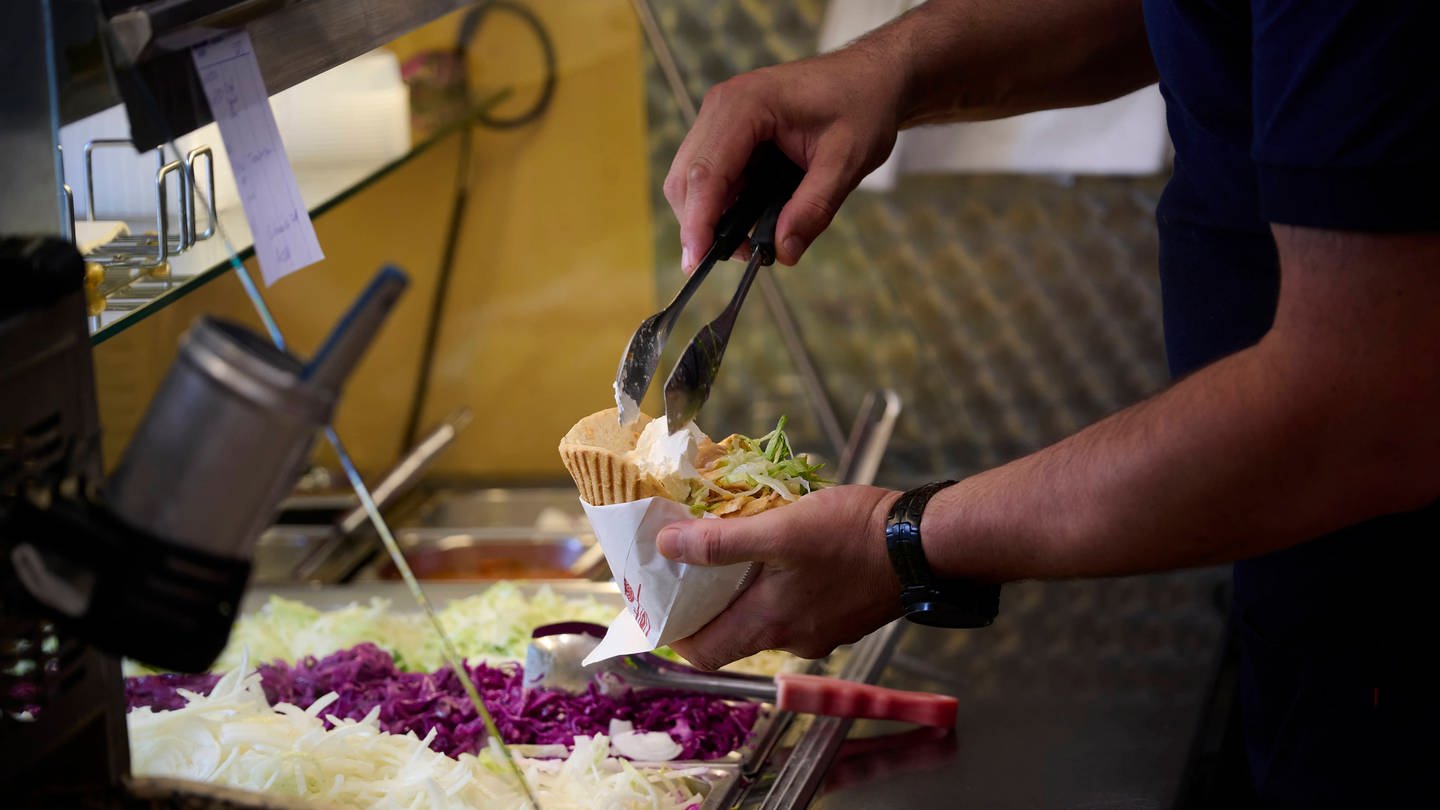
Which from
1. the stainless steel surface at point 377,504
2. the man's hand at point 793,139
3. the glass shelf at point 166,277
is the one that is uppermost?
the glass shelf at point 166,277

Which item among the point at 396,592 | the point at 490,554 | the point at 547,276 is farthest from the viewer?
the point at 547,276

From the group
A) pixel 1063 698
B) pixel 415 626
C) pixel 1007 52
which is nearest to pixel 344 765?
pixel 415 626

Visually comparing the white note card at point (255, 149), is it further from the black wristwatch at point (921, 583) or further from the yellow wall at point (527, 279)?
the yellow wall at point (527, 279)

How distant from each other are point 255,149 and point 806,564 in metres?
0.59

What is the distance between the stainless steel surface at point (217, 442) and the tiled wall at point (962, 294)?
1.88 m

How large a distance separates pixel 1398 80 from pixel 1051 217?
1.81m

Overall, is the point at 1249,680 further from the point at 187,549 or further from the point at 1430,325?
the point at 187,549

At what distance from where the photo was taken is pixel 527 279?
274 cm

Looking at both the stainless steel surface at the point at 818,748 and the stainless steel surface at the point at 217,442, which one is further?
the stainless steel surface at the point at 818,748

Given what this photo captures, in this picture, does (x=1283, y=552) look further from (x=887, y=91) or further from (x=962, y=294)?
(x=962, y=294)

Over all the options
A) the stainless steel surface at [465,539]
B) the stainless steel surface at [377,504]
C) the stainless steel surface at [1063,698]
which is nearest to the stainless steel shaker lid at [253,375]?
the stainless steel surface at [1063,698]

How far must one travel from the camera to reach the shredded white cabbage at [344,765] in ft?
3.15

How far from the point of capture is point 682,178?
1.40 m

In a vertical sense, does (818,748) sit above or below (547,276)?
below
